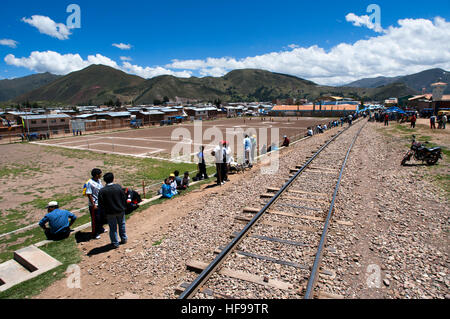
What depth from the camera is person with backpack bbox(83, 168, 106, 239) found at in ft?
21.1

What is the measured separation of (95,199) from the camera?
22.0 feet

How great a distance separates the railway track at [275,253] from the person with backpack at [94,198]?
130 inches

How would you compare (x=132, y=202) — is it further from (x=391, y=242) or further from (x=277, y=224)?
(x=391, y=242)

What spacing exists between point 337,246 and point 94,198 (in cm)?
598

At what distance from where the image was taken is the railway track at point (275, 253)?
4.12m

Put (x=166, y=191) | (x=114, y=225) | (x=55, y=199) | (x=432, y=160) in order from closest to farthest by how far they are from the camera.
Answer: (x=114, y=225) → (x=166, y=191) → (x=55, y=199) → (x=432, y=160)

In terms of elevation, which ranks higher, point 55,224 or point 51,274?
point 55,224

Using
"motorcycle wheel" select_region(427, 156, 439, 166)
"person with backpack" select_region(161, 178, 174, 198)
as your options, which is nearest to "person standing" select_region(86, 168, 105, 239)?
"person with backpack" select_region(161, 178, 174, 198)

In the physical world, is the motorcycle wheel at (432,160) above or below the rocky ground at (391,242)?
above

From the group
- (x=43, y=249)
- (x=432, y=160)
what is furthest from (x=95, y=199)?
(x=432, y=160)

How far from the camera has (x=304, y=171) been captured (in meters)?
11.6

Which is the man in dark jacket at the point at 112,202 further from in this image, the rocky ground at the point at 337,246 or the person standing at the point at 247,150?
the person standing at the point at 247,150

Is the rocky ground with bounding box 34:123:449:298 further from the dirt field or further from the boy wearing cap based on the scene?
the dirt field

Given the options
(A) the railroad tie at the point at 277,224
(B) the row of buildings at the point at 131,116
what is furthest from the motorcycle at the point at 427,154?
(B) the row of buildings at the point at 131,116
